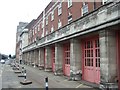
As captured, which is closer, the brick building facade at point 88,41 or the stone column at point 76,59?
the brick building facade at point 88,41

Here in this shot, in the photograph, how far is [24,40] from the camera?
2638 inches

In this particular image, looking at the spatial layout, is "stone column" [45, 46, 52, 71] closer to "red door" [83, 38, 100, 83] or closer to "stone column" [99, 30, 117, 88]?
"red door" [83, 38, 100, 83]

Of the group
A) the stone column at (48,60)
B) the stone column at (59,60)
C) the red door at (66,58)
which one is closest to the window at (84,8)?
the red door at (66,58)

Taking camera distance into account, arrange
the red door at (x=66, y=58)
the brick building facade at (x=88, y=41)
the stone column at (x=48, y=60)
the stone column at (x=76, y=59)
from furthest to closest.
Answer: the stone column at (x=48, y=60), the red door at (x=66, y=58), the stone column at (x=76, y=59), the brick building facade at (x=88, y=41)

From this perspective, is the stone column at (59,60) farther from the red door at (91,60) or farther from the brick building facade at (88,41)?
the red door at (91,60)

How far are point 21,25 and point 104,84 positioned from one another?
3897 inches

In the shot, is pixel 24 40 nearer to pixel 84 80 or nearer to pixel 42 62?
pixel 42 62

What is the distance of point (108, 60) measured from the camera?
42.0 ft

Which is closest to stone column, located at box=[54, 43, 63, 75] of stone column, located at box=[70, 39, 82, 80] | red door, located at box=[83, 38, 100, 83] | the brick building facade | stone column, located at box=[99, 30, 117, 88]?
the brick building facade

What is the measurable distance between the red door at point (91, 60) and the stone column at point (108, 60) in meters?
2.70

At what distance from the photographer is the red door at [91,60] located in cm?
1598

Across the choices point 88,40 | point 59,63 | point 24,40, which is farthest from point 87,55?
point 24,40

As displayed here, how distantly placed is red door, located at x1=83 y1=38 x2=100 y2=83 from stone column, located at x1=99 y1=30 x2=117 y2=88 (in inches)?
106

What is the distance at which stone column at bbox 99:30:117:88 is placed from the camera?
1261 centimetres
